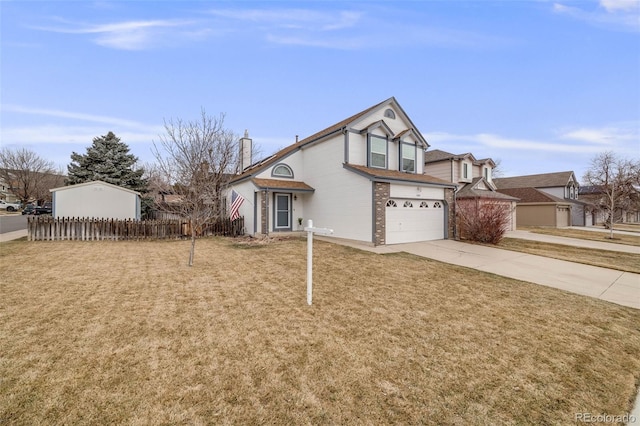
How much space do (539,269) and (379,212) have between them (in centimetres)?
618

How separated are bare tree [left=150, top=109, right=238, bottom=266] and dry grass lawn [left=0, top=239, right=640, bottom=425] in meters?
2.93

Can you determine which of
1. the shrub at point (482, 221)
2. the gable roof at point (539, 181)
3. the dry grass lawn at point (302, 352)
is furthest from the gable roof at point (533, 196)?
the dry grass lawn at point (302, 352)

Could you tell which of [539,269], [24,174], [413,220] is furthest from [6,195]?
[539,269]

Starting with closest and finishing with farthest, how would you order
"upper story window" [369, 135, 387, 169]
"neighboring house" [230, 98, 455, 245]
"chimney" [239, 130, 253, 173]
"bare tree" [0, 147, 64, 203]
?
"neighboring house" [230, 98, 455, 245]
"upper story window" [369, 135, 387, 169]
"chimney" [239, 130, 253, 173]
"bare tree" [0, 147, 64, 203]

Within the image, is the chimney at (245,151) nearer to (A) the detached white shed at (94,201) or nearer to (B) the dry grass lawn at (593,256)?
(A) the detached white shed at (94,201)

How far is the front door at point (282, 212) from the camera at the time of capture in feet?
53.4

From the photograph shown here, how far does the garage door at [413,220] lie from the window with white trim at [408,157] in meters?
2.82

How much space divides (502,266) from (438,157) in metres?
16.2

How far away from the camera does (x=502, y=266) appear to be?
920cm

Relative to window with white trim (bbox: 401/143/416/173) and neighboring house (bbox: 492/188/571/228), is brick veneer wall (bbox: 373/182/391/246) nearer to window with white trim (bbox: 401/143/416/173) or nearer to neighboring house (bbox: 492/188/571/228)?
window with white trim (bbox: 401/143/416/173)

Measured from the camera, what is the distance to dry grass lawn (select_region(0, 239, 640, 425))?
2.51 m

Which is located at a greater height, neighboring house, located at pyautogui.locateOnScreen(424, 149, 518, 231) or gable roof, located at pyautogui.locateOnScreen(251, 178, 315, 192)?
neighboring house, located at pyautogui.locateOnScreen(424, 149, 518, 231)

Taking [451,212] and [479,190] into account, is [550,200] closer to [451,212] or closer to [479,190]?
[479,190]

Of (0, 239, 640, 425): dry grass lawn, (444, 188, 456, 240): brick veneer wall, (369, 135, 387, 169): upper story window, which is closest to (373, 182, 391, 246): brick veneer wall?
(369, 135, 387, 169): upper story window
